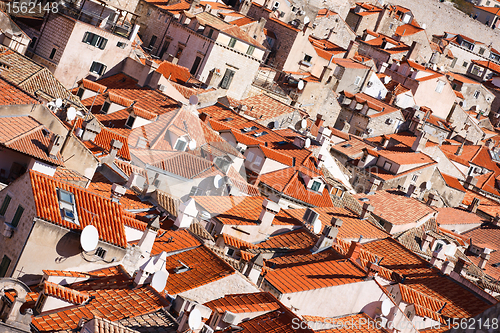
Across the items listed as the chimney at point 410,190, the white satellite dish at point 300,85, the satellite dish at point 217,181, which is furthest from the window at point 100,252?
the white satellite dish at point 300,85

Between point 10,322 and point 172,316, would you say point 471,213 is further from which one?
point 10,322

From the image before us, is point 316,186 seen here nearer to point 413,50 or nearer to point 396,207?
point 396,207

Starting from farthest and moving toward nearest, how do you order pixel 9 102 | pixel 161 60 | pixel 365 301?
pixel 161 60 < pixel 9 102 < pixel 365 301

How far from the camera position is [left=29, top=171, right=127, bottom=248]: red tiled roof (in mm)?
19047

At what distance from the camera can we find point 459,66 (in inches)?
3676

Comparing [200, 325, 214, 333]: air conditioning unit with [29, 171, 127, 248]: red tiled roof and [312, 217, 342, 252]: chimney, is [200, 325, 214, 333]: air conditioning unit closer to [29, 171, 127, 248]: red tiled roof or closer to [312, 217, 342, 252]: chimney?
[29, 171, 127, 248]: red tiled roof

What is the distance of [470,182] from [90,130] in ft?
136

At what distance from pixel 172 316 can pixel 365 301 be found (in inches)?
317

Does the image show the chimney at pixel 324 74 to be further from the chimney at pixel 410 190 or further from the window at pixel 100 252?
the window at pixel 100 252

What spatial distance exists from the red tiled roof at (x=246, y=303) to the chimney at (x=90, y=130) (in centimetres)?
1194

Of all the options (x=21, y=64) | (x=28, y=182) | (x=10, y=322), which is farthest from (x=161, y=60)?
(x=10, y=322)

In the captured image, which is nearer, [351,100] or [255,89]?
[255,89]

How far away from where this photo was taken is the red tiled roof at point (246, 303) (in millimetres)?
20219

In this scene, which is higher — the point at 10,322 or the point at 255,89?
the point at 255,89
